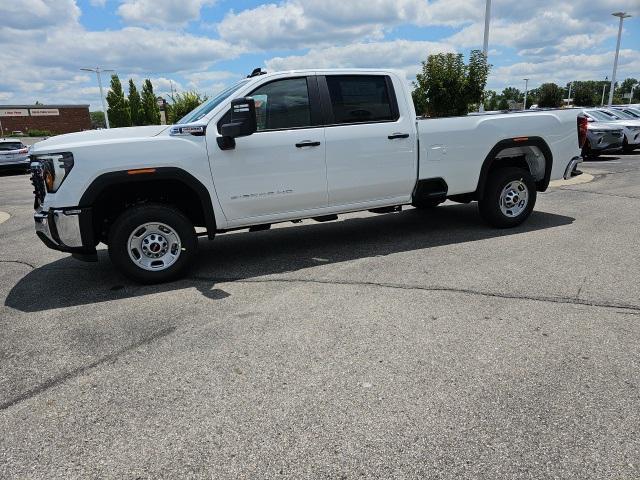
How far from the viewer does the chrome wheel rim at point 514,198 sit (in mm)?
6855

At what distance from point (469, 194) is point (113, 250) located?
4.57 metres

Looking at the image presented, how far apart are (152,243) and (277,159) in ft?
5.10

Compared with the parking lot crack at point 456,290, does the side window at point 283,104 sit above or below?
above

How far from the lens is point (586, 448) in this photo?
2494 millimetres

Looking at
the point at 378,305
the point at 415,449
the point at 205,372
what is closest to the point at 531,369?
the point at 415,449

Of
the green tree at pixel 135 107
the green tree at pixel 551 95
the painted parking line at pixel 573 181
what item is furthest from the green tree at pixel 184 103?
the green tree at pixel 551 95

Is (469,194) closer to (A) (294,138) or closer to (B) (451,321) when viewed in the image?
(A) (294,138)

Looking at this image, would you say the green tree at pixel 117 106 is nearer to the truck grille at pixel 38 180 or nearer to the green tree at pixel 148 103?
the green tree at pixel 148 103

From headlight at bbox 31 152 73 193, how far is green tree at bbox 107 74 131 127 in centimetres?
5364

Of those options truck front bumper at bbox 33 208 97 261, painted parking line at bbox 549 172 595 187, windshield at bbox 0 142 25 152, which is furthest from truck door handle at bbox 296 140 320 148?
windshield at bbox 0 142 25 152

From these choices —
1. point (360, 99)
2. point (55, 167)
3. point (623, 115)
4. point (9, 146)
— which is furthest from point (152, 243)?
point (623, 115)

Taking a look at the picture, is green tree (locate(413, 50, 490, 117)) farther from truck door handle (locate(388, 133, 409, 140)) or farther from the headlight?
the headlight

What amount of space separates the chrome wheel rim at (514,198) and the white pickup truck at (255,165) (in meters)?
0.48

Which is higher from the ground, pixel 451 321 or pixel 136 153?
pixel 136 153
